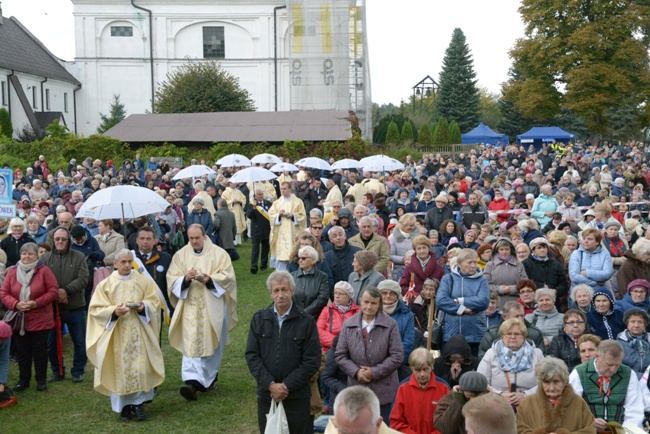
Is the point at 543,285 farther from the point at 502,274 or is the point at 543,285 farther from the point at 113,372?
the point at 113,372

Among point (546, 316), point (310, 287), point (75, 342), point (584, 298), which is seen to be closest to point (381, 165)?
point (75, 342)

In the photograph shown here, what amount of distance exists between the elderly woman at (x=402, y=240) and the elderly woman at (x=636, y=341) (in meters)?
4.35

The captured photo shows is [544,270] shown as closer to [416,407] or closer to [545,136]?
[416,407]

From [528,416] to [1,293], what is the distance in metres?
6.14

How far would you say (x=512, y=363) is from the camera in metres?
7.04

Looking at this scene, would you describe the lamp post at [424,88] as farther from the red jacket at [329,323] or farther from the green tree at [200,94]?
the red jacket at [329,323]

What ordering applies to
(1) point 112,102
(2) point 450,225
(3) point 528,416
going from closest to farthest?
1. (3) point 528,416
2. (2) point 450,225
3. (1) point 112,102

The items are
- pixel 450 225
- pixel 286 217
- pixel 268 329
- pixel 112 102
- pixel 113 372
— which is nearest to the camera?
pixel 268 329

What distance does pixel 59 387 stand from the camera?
9.68 m

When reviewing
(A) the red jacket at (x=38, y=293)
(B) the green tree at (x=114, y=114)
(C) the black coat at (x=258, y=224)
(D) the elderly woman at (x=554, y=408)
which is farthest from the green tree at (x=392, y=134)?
(D) the elderly woman at (x=554, y=408)

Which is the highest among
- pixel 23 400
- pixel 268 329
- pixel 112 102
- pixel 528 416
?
pixel 112 102

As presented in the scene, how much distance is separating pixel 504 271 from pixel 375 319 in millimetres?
3191

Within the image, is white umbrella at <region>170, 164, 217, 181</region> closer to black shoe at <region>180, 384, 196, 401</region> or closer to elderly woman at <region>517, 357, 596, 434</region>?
black shoe at <region>180, 384, 196, 401</region>

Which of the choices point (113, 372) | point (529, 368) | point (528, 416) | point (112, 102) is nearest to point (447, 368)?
point (529, 368)
